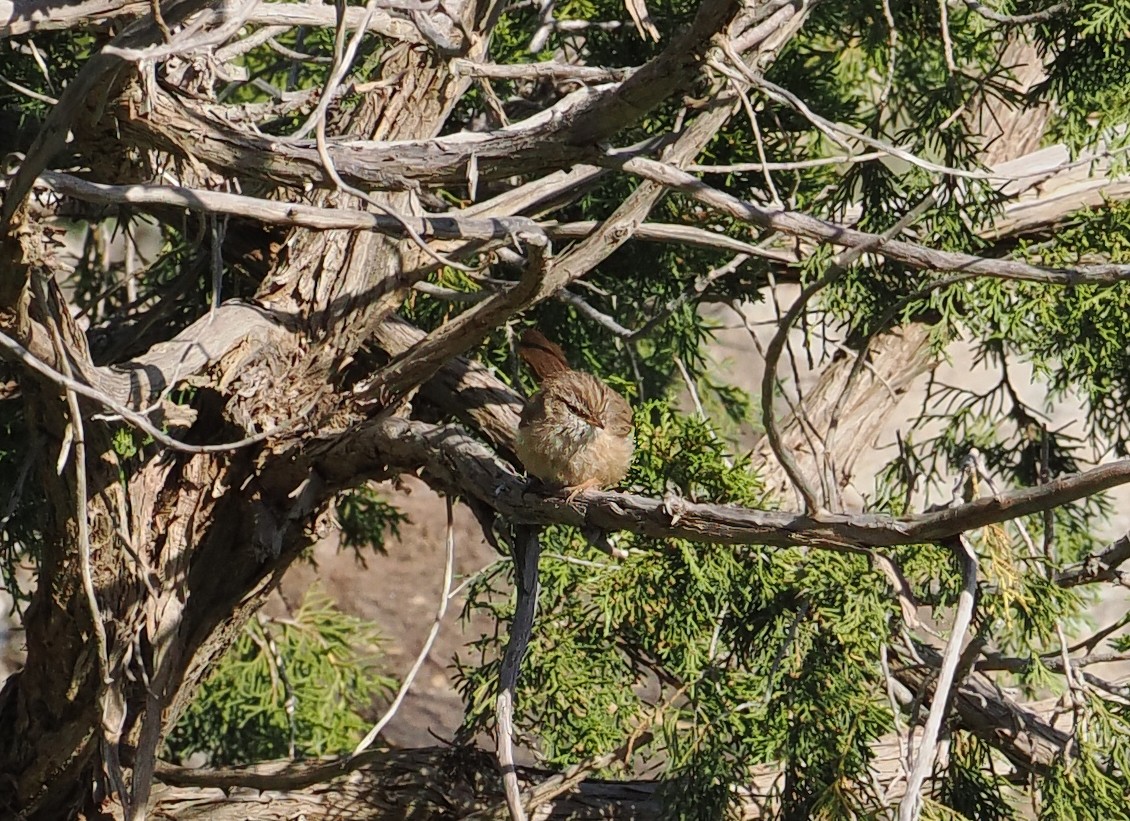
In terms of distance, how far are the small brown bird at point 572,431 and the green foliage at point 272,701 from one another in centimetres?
207

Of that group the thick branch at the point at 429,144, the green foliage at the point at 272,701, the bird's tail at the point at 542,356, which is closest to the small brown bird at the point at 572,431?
the bird's tail at the point at 542,356

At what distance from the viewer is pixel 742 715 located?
3326 mm

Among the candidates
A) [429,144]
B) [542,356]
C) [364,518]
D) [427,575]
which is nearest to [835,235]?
[429,144]

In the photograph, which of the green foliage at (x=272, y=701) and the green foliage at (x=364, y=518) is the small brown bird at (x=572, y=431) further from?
the green foliage at (x=272, y=701)

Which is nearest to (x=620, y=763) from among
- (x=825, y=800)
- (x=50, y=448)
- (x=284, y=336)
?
(x=825, y=800)

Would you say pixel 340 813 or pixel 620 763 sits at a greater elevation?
pixel 620 763

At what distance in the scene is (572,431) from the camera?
319 centimetres

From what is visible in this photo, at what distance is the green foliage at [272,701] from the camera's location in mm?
5129

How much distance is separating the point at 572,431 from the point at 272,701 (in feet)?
8.00

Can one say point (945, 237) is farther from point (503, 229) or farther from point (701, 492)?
point (503, 229)

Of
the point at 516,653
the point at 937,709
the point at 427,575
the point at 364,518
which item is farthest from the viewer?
the point at 427,575

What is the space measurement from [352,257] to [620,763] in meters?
1.58

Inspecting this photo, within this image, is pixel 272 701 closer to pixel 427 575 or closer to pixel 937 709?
pixel 937 709

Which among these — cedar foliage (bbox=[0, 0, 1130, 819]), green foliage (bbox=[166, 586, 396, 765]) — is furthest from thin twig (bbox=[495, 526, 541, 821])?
green foliage (bbox=[166, 586, 396, 765])
